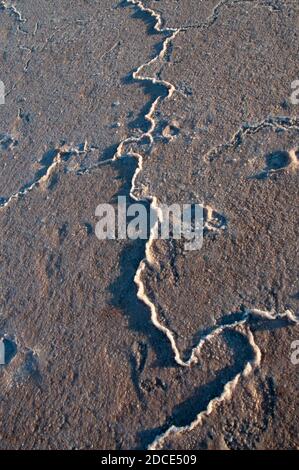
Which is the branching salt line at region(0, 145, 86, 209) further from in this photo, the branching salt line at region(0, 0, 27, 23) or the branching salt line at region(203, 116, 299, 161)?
the branching salt line at region(0, 0, 27, 23)

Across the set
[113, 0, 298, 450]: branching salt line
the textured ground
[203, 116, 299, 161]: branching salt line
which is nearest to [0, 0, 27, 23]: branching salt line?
the textured ground

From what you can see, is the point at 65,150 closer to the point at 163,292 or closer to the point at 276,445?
the point at 163,292

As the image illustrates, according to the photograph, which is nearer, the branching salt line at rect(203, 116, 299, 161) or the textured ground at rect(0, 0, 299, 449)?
the textured ground at rect(0, 0, 299, 449)

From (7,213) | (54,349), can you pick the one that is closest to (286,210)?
(54,349)

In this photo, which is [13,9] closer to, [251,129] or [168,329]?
[251,129]

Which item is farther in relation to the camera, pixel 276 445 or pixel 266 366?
pixel 266 366

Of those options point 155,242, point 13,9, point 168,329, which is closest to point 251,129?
point 155,242

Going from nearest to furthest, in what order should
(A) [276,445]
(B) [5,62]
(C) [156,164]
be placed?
(A) [276,445] → (C) [156,164] → (B) [5,62]

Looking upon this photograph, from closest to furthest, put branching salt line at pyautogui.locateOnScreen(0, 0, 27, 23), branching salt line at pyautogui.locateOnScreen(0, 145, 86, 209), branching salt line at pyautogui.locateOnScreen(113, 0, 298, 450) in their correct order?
1. branching salt line at pyautogui.locateOnScreen(113, 0, 298, 450)
2. branching salt line at pyautogui.locateOnScreen(0, 145, 86, 209)
3. branching salt line at pyautogui.locateOnScreen(0, 0, 27, 23)
